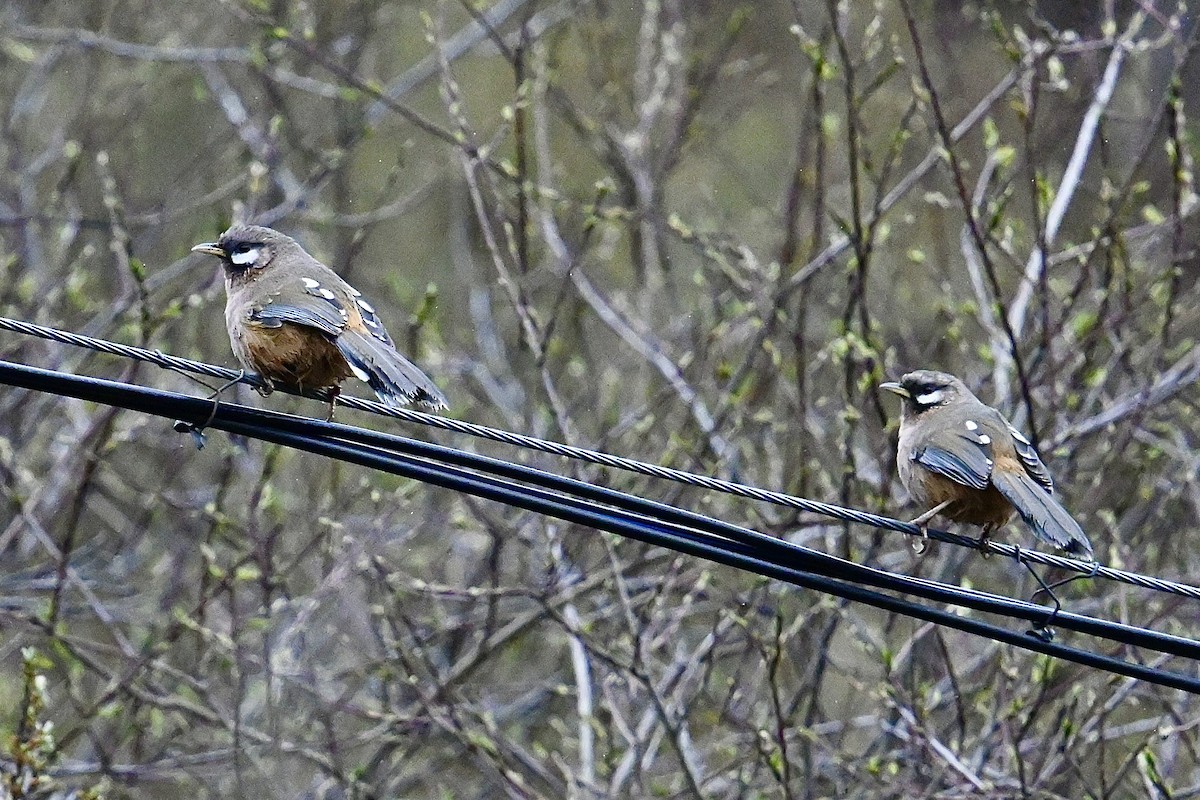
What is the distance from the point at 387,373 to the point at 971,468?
2362mm

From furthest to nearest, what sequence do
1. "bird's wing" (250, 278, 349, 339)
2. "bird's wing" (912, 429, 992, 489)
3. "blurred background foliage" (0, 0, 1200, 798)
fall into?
"blurred background foliage" (0, 0, 1200, 798)
"bird's wing" (912, 429, 992, 489)
"bird's wing" (250, 278, 349, 339)

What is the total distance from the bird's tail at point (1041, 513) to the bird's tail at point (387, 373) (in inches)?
87.3

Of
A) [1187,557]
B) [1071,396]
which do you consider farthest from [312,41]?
[1187,557]

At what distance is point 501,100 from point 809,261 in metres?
8.25

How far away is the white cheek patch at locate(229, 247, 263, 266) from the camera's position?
624 cm

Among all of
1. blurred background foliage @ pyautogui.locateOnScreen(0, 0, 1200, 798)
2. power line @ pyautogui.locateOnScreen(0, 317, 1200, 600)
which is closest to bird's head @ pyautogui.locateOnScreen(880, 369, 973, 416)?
blurred background foliage @ pyautogui.locateOnScreen(0, 0, 1200, 798)

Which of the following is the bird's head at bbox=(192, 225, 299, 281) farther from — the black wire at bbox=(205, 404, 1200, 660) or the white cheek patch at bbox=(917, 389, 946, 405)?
the white cheek patch at bbox=(917, 389, 946, 405)

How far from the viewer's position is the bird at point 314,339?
17.3ft

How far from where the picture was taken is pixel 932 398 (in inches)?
258

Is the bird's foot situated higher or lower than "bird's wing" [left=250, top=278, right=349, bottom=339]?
lower

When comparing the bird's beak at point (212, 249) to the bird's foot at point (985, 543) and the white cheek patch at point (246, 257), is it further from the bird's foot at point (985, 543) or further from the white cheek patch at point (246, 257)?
the bird's foot at point (985, 543)

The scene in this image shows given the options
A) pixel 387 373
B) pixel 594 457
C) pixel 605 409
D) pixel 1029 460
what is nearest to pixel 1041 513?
pixel 1029 460

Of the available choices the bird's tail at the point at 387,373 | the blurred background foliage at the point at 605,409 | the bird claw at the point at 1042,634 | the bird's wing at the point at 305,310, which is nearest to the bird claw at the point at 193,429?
the bird's tail at the point at 387,373

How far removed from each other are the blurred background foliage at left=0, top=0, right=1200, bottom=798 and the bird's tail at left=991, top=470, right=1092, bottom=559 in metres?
1.46
